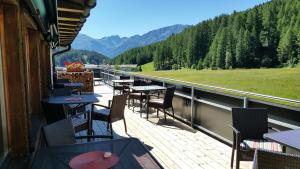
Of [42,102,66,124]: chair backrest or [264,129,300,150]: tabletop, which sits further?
[42,102,66,124]: chair backrest

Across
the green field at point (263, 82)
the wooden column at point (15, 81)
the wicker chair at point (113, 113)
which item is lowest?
the green field at point (263, 82)

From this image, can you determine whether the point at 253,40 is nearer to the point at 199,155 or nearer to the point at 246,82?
the point at 246,82

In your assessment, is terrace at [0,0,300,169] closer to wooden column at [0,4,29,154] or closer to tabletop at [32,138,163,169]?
wooden column at [0,4,29,154]

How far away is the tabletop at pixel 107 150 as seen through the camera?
1875 mm

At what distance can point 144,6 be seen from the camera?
131 meters

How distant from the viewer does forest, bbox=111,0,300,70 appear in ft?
183

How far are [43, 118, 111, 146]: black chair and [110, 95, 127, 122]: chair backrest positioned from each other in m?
1.92

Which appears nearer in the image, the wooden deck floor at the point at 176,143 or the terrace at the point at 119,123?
the terrace at the point at 119,123

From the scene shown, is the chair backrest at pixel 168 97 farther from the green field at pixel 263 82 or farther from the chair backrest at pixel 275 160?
the green field at pixel 263 82

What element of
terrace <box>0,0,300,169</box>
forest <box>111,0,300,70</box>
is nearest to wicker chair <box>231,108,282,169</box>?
terrace <box>0,0,300,169</box>

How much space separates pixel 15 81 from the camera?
9.06 feet

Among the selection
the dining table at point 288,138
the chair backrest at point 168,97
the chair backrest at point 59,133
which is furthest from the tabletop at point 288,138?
the chair backrest at point 168,97

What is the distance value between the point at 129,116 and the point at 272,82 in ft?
144

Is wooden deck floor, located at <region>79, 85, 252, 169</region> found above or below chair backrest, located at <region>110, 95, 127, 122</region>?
below
